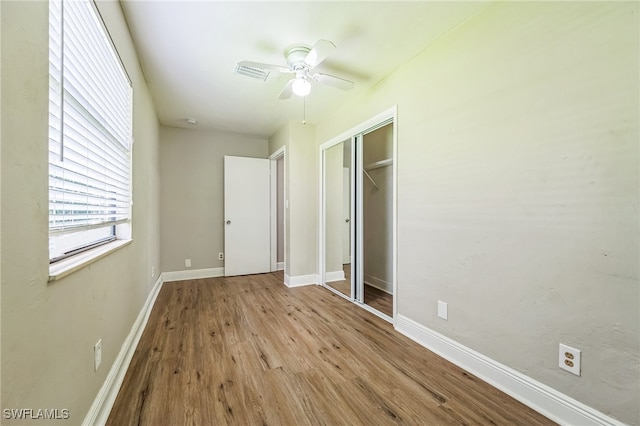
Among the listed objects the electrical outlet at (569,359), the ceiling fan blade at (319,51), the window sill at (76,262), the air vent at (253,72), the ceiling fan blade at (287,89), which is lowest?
the electrical outlet at (569,359)

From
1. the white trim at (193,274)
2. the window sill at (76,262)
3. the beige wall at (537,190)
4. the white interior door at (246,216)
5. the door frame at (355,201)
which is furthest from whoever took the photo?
the white interior door at (246,216)

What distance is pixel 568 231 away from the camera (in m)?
1.31

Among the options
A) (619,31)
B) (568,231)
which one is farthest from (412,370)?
(619,31)

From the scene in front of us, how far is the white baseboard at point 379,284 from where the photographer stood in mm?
3422

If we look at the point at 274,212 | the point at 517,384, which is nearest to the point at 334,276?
the point at 274,212

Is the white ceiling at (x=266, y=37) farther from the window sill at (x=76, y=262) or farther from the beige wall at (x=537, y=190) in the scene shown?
the window sill at (x=76, y=262)

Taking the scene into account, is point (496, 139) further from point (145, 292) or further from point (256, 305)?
point (145, 292)

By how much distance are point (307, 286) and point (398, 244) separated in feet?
6.02

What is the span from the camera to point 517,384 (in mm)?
1509

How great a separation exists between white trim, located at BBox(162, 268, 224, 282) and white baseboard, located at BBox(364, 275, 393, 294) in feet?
7.92

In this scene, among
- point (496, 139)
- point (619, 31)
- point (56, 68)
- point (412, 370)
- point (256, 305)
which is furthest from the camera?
point (256, 305)

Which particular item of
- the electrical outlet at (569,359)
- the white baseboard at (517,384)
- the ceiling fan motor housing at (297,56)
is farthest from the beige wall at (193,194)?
the electrical outlet at (569,359)

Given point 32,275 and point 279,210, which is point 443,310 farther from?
Result: point 279,210

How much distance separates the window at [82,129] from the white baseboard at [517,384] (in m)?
2.35
